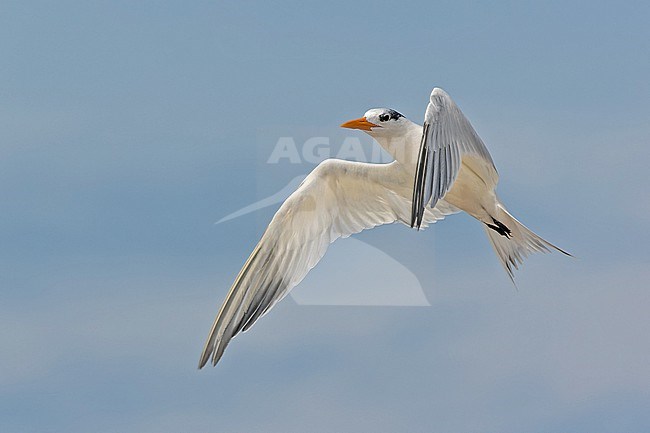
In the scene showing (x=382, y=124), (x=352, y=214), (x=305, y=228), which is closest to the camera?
(x=382, y=124)

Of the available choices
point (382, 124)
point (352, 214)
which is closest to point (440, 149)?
point (382, 124)

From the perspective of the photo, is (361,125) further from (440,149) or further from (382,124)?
(440,149)

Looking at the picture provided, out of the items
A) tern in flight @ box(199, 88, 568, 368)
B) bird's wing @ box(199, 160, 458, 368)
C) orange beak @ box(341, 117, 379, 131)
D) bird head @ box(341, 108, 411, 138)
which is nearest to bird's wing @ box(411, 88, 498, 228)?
tern in flight @ box(199, 88, 568, 368)

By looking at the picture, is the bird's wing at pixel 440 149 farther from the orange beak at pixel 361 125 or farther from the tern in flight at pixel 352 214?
the orange beak at pixel 361 125

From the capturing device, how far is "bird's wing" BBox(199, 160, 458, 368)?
17.2 feet

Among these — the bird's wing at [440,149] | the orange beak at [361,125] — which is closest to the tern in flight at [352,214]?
the orange beak at [361,125]

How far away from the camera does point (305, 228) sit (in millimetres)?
5406

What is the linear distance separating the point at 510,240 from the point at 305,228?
3.55 ft

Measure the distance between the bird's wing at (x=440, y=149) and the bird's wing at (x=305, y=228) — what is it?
76cm

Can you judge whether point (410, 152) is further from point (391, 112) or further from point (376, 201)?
point (376, 201)

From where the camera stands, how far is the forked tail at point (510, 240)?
17.1 feet

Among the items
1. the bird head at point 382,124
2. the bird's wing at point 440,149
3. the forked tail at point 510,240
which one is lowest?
the forked tail at point 510,240

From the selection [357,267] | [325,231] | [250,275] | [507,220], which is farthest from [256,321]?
[507,220]

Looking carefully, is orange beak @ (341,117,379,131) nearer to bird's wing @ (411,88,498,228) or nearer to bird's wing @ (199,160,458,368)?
bird's wing @ (199,160,458,368)
